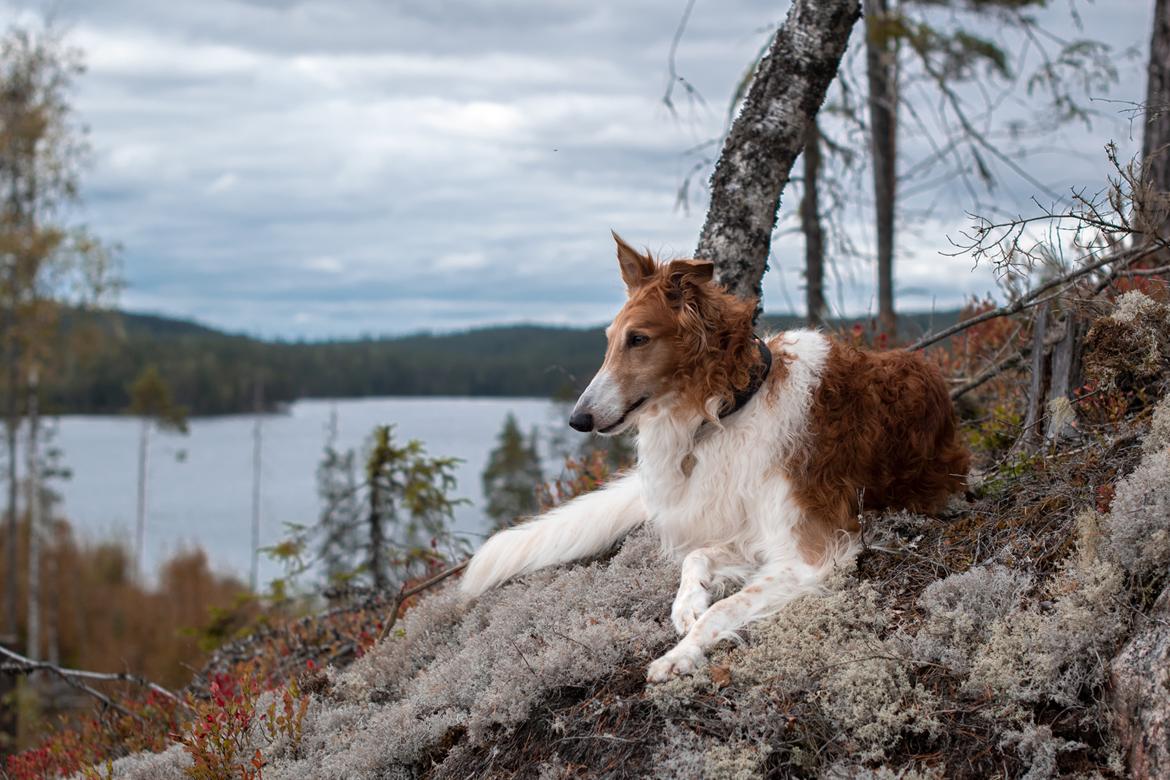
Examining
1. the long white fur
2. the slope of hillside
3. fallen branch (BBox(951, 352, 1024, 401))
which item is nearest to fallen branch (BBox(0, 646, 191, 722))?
the slope of hillside

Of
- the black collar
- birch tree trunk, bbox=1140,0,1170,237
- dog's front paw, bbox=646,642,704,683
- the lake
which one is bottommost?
the lake

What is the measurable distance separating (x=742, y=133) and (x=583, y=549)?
3.07 metres

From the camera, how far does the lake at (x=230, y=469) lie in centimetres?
4219

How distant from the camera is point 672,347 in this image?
4.86 metres

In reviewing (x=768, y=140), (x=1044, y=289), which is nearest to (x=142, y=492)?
(x=768, y=140)

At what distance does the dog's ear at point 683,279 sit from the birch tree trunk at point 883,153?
7.69 meters

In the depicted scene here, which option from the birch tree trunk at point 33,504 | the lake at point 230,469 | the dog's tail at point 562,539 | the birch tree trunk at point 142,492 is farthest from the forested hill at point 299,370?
the dog's tail at point 562,539

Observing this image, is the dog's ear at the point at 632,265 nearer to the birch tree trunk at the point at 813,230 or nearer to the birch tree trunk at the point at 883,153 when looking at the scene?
the birch tree trunk at the point at 813,230

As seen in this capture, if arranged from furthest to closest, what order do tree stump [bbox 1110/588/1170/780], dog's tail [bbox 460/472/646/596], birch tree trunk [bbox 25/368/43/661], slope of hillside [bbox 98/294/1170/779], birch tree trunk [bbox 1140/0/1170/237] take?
birch tree trunk [bbox 25/368/43/661] < birch tree trunk [bbox 1140/0/1170/237] < dog's tail [bbox 460/472/646/596] < slope of hillside [bbox 98/294/1170/779] < tree stump [bbox 1110/588/1170/780]

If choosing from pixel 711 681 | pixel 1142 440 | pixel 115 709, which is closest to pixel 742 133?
pixel 1142 440

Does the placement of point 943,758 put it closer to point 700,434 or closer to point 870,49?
point 700,434

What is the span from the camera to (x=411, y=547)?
8672mm

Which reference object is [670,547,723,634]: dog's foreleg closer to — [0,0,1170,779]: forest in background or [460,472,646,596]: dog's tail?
[0,0,1170,779]: forest in background

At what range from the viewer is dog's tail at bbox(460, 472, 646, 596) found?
603cm
